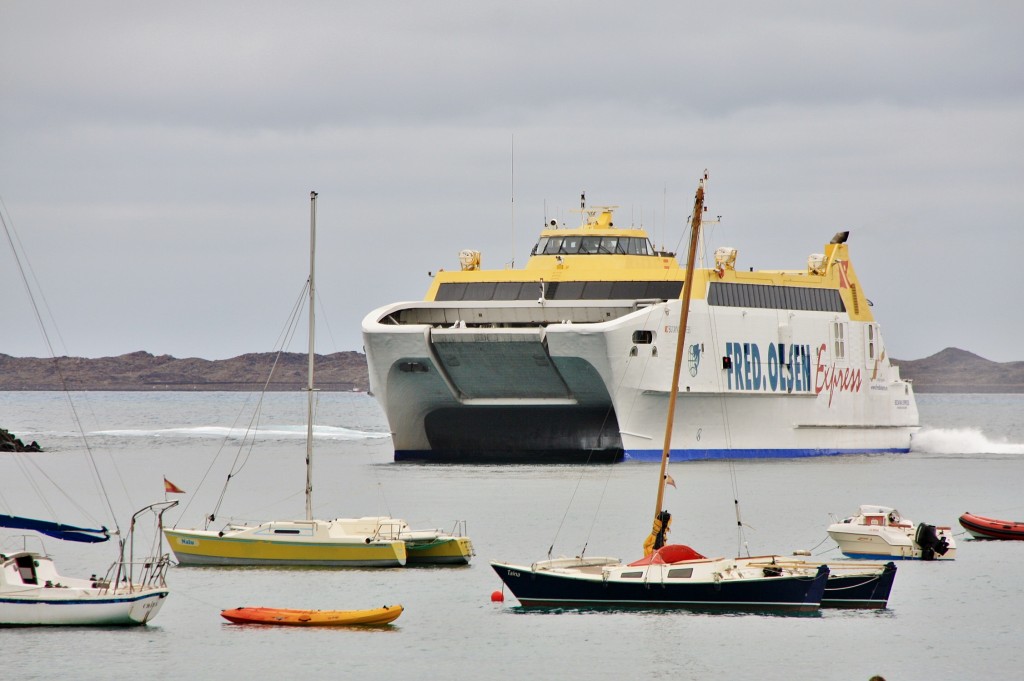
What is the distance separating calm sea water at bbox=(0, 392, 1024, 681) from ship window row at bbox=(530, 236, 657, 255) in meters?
8.62

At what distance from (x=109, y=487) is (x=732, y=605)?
120 feet

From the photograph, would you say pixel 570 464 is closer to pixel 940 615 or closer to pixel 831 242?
pixel 831 242

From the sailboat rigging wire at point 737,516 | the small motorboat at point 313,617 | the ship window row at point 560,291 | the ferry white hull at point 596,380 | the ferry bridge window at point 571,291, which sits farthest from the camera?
the ferry bridge window at point 571,291

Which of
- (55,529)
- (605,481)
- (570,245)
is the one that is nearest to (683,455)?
(605,481)

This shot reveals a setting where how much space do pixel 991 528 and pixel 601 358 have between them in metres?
→ 16.2

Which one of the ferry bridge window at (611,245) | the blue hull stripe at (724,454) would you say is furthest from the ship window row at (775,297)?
the blue hull stripe at (724,454)

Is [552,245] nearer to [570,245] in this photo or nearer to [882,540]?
[570,245]

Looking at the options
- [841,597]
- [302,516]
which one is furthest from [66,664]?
[302,516]

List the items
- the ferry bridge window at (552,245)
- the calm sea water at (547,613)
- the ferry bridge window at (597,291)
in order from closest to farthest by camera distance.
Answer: the calm sea water at (547,613)
the ferry bridge window at (597,291)
the ferry bridge window at (552,245)

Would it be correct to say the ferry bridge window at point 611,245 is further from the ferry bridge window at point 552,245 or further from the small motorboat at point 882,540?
the small motorboat at point 882,540

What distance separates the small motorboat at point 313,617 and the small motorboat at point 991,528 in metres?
19.9

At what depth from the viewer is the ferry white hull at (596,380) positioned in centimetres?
5760

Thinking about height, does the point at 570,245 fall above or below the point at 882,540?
above

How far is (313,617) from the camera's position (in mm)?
31281
